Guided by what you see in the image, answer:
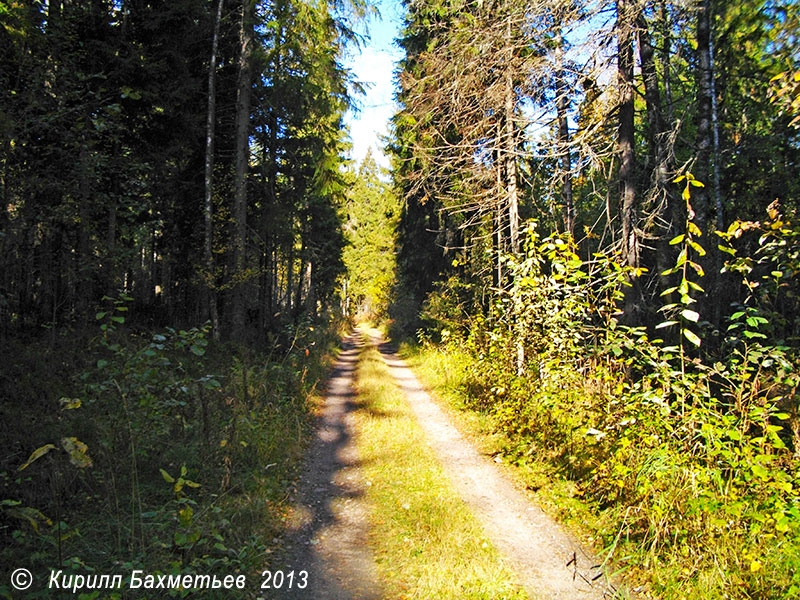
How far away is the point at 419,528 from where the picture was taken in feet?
16.5

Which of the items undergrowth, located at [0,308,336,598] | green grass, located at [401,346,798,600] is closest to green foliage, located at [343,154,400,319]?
undergrowth, located at [0,308,336,598]

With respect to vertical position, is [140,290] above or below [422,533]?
above

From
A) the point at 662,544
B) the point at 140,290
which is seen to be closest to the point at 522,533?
the point at 662,544

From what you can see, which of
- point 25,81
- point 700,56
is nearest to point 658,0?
point 700,56

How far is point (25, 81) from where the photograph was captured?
7.97 metres

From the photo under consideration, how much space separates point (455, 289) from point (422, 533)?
1139cm

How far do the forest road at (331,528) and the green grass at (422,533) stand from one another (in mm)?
180

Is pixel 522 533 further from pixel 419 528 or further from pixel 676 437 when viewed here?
pixel 676 437

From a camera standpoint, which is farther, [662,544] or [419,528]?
[419,528]

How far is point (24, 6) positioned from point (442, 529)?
36.0 ft

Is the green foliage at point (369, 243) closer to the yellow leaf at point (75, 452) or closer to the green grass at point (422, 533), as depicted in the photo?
the green grass at point (422, 533)

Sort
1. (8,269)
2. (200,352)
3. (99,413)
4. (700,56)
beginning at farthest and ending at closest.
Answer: (8,269) < (700,56) < (99,413) < (200,352)

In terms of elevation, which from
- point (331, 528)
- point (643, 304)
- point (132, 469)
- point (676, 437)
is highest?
point (643, 304)

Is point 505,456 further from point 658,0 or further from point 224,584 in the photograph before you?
point 658,0
